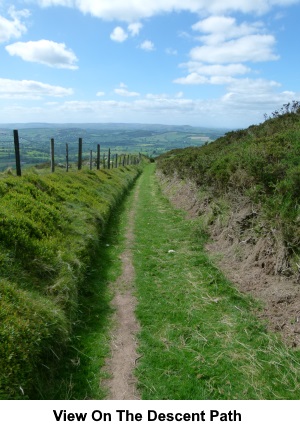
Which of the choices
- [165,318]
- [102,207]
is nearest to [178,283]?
[165,318]

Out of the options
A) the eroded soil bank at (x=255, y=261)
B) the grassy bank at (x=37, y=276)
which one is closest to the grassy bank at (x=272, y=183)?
the eroded soil bank at (x=255, y=261)

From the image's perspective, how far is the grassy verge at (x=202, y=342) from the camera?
4547 millimetres

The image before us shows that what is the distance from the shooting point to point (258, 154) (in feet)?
31.4

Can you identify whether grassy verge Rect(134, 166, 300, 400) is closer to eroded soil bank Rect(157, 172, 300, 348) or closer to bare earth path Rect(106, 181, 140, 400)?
bare earth path Rect(106, 181, 140, 400)

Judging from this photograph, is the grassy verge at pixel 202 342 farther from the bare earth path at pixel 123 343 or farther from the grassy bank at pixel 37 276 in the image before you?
the grassy bank at pixel 37 276

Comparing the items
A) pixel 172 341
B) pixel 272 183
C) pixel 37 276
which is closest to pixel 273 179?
pixel 272 183

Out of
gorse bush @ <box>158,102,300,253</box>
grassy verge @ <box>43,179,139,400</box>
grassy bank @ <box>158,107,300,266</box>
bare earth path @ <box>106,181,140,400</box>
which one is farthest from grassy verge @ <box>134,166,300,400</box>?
gorse bush @ <box>158,102,300,253</box>

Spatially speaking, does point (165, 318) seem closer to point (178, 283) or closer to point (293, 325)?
point (178, 283)

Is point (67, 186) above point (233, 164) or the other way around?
the other way around

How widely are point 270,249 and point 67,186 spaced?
1088cm

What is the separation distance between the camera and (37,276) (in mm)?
6566

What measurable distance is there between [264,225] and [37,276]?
5.78 m

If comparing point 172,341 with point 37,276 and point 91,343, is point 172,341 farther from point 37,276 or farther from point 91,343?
point 37,276
